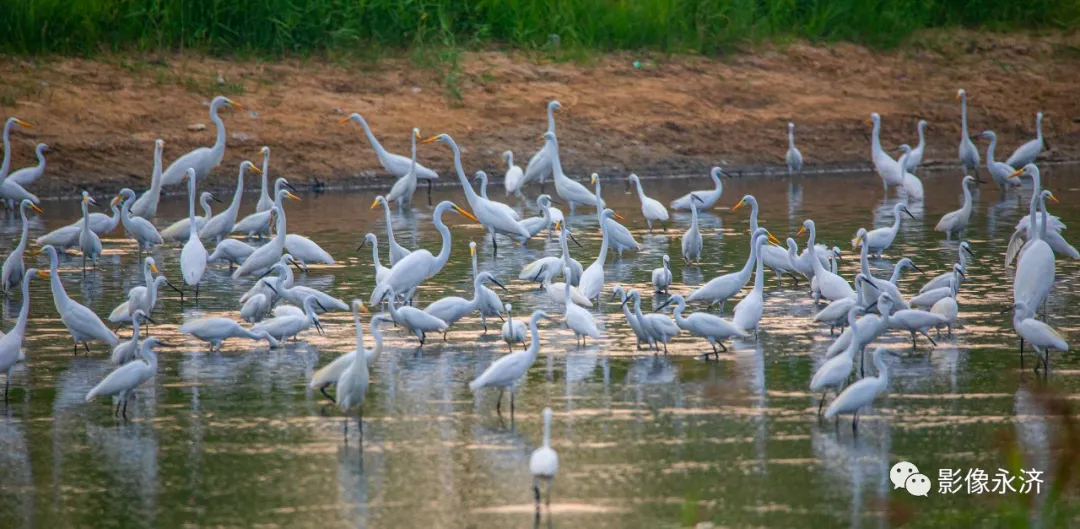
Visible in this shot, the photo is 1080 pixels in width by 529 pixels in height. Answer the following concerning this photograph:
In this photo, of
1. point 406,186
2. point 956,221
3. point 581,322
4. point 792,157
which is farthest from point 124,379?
point 792,157

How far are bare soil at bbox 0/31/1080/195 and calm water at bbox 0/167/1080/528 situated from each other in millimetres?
8774

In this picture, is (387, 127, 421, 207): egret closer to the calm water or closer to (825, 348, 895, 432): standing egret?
the calm water

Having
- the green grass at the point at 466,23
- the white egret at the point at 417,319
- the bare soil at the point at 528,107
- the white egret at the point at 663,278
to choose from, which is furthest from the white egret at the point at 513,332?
the green grass at the point at 466,23

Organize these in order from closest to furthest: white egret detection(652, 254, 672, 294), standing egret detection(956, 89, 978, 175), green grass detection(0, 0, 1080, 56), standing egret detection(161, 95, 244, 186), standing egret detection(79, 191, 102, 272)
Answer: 1. white egret detection(652, 254, 672, 294)
2. standing egret detection(79, 191, 102, 272)
3. standing egret detection(161, 95, 244, 186)
4. standing egret detection(956, 89, 978, 175)
5. green grass detection(0, 0, 1080, 56)

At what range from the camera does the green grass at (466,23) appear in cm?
A: 2425

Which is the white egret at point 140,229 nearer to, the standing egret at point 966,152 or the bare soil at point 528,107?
the bare soil at point 528,107

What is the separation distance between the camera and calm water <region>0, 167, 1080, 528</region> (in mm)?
7637

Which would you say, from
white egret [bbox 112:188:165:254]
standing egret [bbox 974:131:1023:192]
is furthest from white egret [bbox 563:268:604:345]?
standing egret [bbox 974:131:1023:192]

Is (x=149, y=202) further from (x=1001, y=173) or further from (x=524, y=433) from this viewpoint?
(x=1001, y=173)

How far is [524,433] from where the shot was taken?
9.01 m

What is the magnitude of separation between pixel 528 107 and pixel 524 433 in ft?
52.4

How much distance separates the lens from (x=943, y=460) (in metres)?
8.29

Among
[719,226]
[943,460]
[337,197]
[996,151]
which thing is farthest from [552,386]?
[996,151]

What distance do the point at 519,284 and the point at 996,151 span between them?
1425 centimetres
